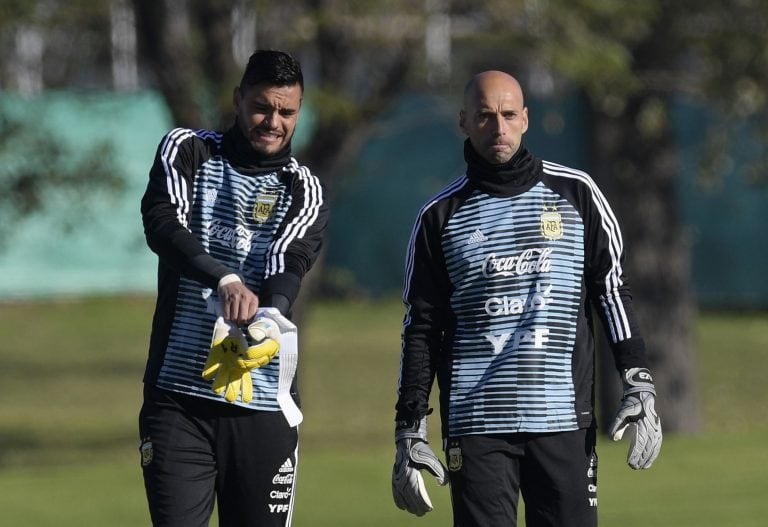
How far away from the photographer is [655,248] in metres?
15.6

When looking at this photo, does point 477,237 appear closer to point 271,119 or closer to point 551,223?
point 551,223

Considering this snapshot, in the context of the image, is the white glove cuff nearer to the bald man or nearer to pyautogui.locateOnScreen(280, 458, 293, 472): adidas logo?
the bald man

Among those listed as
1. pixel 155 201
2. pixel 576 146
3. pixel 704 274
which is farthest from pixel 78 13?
pixel 704 274

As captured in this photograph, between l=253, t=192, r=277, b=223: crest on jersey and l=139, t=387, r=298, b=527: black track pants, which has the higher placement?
l=253, t=192, r=277, b=223: crest on jersey

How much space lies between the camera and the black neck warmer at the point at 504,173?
19.1ft

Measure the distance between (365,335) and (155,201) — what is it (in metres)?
19.7

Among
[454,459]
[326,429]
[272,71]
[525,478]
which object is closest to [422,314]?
[454,459]

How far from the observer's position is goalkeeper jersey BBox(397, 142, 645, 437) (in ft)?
18.8

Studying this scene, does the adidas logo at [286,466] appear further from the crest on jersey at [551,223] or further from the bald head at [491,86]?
the bald head at [491,86]

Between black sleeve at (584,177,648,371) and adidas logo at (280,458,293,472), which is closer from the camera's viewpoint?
black sleeve at (584,177,648,371)

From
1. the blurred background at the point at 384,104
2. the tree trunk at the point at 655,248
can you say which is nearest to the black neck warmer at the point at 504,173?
the blurred background at the point at 384,104

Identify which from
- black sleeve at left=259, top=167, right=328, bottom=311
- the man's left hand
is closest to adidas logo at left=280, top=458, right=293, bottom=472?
black sleeve at left=259, top=167, right=328, bottom=311

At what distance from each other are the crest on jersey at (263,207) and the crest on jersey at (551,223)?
40.4 inches

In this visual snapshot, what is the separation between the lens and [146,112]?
2792 centimetres
